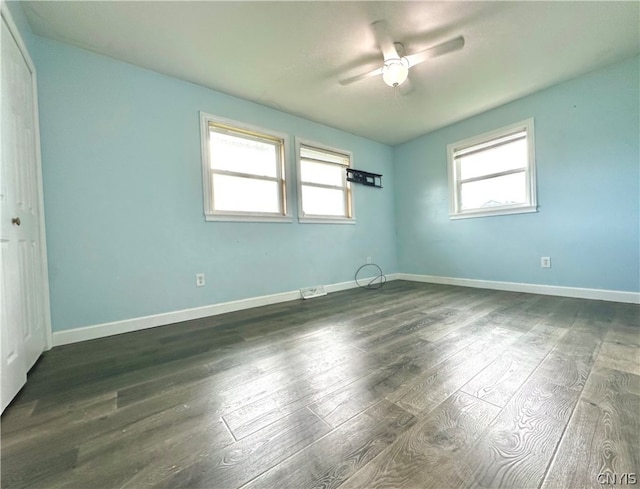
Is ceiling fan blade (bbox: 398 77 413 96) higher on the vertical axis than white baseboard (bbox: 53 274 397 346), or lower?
higher

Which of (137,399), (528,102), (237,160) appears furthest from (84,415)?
(528,102)

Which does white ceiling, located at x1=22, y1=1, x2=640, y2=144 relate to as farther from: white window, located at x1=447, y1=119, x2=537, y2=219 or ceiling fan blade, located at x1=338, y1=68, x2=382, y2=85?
white window, located at x1=447, y1=119, x2=537, y2=219

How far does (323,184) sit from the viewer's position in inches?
142

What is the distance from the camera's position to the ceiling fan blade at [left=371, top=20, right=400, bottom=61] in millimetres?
1840

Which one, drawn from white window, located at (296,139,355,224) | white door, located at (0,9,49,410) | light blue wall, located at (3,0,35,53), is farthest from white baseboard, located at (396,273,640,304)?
light blue wall, located at (3,0,35,53)

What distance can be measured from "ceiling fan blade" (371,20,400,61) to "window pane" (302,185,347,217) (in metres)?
1.82

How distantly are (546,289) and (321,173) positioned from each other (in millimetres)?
3274

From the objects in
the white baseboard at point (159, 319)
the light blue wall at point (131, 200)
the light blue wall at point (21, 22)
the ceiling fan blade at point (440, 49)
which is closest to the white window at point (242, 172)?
the light blue wall at point (131, 200)

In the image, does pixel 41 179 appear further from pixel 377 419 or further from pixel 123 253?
pixel 377 419

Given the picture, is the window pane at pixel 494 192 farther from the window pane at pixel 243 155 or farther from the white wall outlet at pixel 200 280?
the white wall outlet at pixel 200 280

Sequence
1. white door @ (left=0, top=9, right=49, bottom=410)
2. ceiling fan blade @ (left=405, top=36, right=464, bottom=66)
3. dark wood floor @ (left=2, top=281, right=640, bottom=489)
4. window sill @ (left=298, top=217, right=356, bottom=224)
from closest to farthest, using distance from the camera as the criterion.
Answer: dark wood floor @ (left=2, top=281, right=640, bottom=489) → white door @ (left=0, top=9, right=49, bottom=410) → ceiling fan blade @ (left=405, top=36, right=464, bottom=66) → window sill @ (left=298, top=217, right=356, bottom=224)

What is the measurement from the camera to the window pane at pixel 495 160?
3.15m

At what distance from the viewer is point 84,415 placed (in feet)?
3.49

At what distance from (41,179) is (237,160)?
1.62 metres
